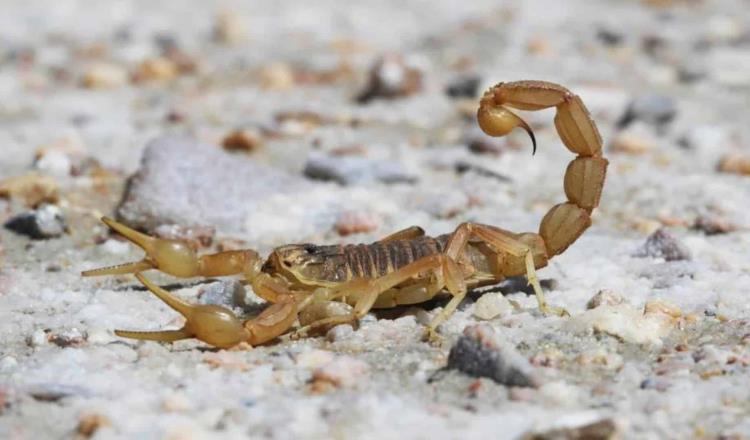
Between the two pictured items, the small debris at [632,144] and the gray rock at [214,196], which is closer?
the gray rock at [214,196]

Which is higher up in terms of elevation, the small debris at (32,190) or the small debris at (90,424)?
the small debris at (90,424)

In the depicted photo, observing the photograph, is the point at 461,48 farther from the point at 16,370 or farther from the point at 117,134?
the point at 16,370

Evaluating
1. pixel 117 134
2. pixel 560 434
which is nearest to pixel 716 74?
pixel 117 134

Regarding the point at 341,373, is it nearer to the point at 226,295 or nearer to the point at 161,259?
the point at 161,259

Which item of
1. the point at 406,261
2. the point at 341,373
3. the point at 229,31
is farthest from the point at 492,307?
the point at 229,31

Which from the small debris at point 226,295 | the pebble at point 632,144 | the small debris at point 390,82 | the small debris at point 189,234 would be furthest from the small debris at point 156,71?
the small debris at point 226,295

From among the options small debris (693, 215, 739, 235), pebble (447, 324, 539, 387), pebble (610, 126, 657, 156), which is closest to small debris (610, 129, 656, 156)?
pebble (610, 126, 657, 156)

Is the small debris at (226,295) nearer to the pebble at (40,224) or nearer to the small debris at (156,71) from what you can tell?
the pebble at (40,224)
